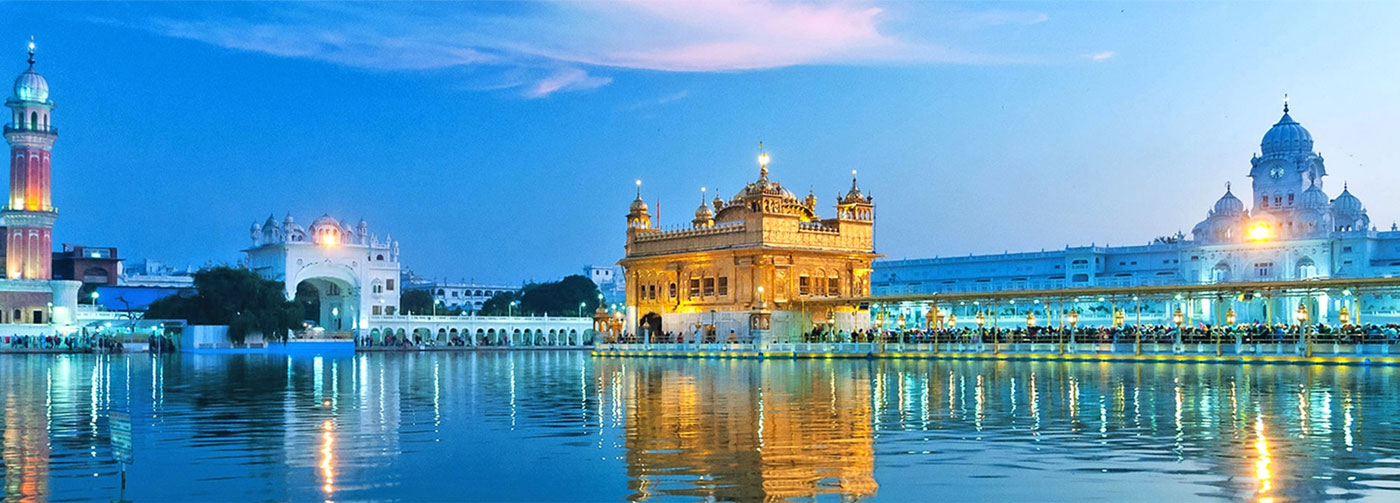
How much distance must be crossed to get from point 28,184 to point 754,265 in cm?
4253

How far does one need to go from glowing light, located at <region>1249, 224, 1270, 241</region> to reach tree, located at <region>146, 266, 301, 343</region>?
65.8 metres

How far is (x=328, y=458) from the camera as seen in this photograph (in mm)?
13148

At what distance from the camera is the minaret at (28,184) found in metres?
76.8

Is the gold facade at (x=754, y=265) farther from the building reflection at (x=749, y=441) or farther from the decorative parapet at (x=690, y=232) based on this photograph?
the building reflection at (x=749, y=441)

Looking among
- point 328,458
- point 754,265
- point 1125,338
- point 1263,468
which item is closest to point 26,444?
point 328,458

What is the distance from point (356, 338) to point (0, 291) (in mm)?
19129

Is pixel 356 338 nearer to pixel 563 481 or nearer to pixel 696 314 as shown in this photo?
pixel 696 314

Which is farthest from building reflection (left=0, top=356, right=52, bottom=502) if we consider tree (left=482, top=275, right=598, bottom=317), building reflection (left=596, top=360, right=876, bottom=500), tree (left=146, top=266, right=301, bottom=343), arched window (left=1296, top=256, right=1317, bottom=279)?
arched window (left=1296, top=256, right=1317, bottom=279)

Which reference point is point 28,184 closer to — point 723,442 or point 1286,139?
point 723,442

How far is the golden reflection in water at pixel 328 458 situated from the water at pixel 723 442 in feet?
0.14

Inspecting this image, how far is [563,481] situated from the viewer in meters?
11.6

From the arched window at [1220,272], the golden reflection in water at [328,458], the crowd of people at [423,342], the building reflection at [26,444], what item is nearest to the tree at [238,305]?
the crowd of people at [423,342]

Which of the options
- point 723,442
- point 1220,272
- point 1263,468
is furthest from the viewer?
point 1220,272

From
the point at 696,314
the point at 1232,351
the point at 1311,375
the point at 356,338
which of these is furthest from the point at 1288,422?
the point at 356,338
